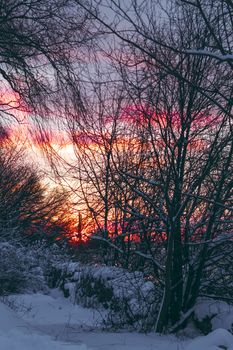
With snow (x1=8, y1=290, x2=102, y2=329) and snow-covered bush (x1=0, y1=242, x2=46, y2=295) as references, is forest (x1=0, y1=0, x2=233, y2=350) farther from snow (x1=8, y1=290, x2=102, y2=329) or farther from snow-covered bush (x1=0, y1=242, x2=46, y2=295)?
snow-covered bush (x1=0, y1=242, x2=46, y2=295)

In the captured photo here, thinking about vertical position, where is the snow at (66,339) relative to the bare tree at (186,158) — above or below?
below

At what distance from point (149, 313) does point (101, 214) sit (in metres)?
7.70

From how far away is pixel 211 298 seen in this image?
Answer: 9844 millimetres

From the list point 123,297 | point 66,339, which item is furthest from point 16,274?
point 66,339

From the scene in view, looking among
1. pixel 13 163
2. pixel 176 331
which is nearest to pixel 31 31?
pixel 176 331

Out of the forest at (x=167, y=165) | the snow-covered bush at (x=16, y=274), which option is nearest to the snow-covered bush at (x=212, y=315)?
the forest at (x=167, y=165)

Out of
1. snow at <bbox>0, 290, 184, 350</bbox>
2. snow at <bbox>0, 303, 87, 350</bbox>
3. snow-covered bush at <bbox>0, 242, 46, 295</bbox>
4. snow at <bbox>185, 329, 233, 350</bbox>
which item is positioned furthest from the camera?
snow-covered bush at <bbox>0, 242, 46, 295</bbox>

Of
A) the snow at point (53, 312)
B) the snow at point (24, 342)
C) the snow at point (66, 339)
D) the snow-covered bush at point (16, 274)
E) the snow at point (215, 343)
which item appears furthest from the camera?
the snow-covered bush at point (16, 274)

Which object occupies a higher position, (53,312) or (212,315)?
(53,312)

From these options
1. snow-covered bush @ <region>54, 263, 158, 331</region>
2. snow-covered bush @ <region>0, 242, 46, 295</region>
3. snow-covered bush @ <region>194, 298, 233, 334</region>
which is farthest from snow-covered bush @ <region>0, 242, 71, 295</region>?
snow-covered bush @ <region>194, 298, 233, 334</region>

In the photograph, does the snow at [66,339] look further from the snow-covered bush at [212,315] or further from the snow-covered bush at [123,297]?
the snow-covered bush at [212,315]

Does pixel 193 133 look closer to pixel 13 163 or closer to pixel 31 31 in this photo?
pixel 31 31

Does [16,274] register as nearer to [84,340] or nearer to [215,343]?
[84,340]

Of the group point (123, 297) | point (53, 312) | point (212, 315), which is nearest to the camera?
point (212, 315)
